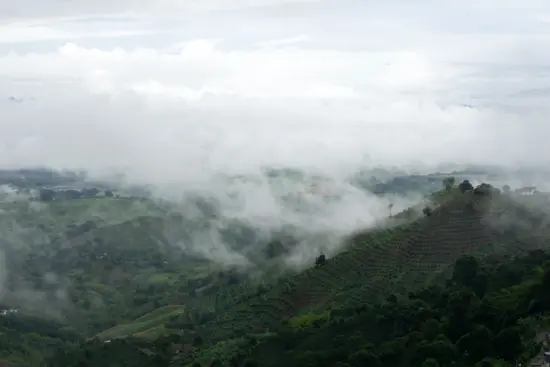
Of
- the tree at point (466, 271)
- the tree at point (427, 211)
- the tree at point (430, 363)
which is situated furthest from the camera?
the tree at point (427, 211)

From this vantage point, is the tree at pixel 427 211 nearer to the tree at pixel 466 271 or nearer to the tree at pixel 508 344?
the tree at pixel 466 271

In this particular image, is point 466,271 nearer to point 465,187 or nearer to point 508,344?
point 508,344

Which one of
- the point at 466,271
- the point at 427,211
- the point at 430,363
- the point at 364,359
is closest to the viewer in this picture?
the point at 430,363

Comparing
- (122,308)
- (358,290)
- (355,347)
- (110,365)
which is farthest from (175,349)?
(122,308)

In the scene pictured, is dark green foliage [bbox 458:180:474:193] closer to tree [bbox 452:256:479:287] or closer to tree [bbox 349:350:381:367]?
tree [bbox 452:256:479:287]

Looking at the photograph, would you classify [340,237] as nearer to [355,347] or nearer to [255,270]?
[255,270]

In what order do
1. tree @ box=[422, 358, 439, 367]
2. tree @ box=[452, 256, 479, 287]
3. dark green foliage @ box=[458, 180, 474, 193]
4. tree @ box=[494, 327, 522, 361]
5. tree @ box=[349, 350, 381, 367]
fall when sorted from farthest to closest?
dark green foliage @ box=[458, 180, 474, 193] → tree @ box=[452, 256, 479, 287] → tree @ box=[349, 350, 381, 367] → tree @ box=[494, 327, 522, 361] → tree @ box=[422, 358, 439, 367]

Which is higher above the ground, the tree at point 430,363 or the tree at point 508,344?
the tree at point 508,344

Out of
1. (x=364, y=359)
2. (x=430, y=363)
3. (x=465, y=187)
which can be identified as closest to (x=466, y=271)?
(x=364, y=359)

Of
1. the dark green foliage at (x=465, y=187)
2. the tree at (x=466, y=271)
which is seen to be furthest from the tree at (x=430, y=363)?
the dark green foliage at (x=465, y=187)

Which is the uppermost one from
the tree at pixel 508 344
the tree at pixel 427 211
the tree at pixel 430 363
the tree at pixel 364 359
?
the tree at pixel 508 344

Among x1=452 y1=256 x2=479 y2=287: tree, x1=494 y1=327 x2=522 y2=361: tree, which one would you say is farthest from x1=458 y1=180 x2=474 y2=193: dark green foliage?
x1=494 y1=327 x2=522 y2=361: tree
